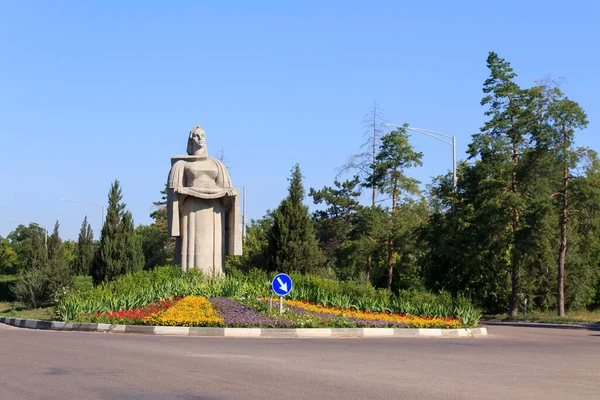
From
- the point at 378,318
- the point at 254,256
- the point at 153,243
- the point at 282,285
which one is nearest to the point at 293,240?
the point at 254,256

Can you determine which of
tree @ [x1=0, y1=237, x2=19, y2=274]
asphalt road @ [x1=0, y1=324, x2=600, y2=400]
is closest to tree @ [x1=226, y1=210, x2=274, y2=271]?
asphalt road @ [x1=0, y1=324, x2=600, y2=400]

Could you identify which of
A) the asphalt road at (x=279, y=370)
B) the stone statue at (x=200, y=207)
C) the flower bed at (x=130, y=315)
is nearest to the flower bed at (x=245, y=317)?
the flower bed at (x=130, y=315)

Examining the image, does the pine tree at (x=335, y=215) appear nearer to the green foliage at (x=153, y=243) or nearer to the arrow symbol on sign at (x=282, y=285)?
the green foliage at (x=153, y=243)

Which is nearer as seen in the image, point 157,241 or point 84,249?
point 84,249

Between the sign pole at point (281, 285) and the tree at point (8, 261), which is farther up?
the tree at point (8, 261)

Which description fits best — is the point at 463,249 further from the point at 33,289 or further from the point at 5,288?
the point at 5,288

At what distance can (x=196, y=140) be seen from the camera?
25.0 metres

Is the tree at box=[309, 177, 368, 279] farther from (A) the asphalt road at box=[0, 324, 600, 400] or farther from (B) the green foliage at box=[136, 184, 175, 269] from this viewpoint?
(A) the asphalt road at box=[0, 324, 600, 400]

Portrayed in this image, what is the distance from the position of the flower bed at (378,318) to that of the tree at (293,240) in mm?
10509

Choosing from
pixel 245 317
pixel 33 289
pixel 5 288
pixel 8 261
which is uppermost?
pixel 8 261

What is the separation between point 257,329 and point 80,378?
867 centimetres

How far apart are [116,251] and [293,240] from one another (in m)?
10.3

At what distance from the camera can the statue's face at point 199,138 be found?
2498 cm

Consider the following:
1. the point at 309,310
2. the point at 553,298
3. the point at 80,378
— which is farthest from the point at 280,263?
the point at 80,378
